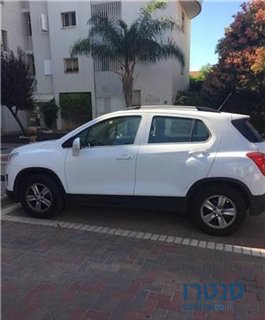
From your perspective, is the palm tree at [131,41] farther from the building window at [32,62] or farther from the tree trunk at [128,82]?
the building window at [32,62]

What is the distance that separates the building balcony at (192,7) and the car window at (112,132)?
729 inches

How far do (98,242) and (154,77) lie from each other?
1669 cm

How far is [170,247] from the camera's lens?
428cm

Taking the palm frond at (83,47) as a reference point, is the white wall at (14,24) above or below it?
above

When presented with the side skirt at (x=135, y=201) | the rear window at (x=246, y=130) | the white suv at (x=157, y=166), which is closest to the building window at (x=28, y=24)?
the white suv at (x=157, y=166)

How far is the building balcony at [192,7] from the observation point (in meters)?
21.1

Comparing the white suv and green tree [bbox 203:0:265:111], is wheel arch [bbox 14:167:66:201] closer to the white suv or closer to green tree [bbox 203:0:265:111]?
the white suv

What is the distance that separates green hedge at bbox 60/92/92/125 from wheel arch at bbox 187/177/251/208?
1755cm

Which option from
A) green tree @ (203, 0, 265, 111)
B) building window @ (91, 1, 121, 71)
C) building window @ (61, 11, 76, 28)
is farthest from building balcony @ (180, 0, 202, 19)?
building window @ (61, 11, 76, 28)

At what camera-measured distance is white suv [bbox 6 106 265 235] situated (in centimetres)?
445

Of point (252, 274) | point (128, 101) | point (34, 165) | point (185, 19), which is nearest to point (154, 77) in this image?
point (128, 101)

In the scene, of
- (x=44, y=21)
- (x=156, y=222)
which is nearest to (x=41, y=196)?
(x=156, y=222)

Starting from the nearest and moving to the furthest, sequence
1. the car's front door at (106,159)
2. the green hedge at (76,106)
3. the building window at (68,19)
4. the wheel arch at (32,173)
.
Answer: the car's front door at (106,159) < the wheel arch at (32,173) < the building window at (68,19) < the green hedge at (76,106)

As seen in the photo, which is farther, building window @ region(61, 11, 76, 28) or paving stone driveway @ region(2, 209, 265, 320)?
building window @ region(61, 11, 76, 28)
